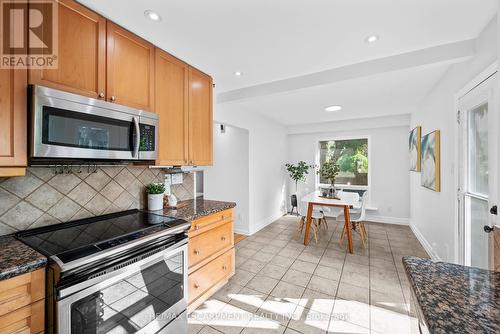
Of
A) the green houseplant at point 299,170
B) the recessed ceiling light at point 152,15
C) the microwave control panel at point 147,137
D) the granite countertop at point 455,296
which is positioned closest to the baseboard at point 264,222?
the green houseplant at point 299,170

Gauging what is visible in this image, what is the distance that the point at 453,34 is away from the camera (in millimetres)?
1809

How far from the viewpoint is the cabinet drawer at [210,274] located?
190 cm

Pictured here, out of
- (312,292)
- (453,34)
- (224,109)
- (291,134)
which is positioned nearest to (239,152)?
(224,109)

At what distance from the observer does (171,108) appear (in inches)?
79.9

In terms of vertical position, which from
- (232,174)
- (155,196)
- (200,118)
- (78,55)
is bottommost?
(155,196)

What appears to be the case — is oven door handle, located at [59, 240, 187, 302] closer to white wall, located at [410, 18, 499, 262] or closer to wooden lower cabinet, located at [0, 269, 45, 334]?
wooden lower cabinet, located at [0, 269, 45, 334]

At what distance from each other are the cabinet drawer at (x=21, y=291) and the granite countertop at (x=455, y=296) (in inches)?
63.1

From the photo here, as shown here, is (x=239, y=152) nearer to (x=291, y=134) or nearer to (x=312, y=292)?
(x=291, y=134)

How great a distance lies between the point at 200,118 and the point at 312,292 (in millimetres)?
2269

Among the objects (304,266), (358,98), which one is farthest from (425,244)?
(358,98)

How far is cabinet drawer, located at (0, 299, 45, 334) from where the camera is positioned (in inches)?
36.8

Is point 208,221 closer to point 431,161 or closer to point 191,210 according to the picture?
point 191,210

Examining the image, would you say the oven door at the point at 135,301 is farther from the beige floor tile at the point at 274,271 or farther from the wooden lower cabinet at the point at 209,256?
the beige floor tile at the point at 274,271

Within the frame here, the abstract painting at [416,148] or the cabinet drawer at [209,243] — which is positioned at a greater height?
the abstract painting at [416,148]
